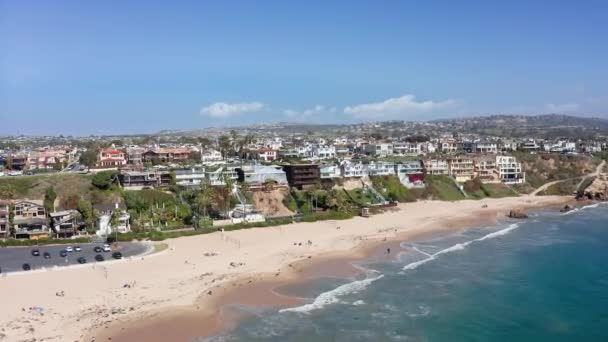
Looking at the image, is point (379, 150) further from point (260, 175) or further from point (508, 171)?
point (260, 175)

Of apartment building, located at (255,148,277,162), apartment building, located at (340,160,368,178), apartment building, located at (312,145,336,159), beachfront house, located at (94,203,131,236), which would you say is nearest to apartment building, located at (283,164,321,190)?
apartment building, located at (340,160,368,178)

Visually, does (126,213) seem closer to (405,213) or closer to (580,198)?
(405,213)

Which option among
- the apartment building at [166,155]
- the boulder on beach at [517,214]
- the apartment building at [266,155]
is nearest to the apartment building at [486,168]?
the boulder on beach at [517,214]

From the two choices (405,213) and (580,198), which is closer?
(405,213)

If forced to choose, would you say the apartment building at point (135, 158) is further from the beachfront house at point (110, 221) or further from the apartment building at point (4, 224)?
the apartment building at point (4, 224)

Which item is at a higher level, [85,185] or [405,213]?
[85,185]

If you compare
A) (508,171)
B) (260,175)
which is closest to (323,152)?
(508,171)

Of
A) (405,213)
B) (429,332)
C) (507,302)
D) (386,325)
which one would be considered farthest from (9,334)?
(405,213)
